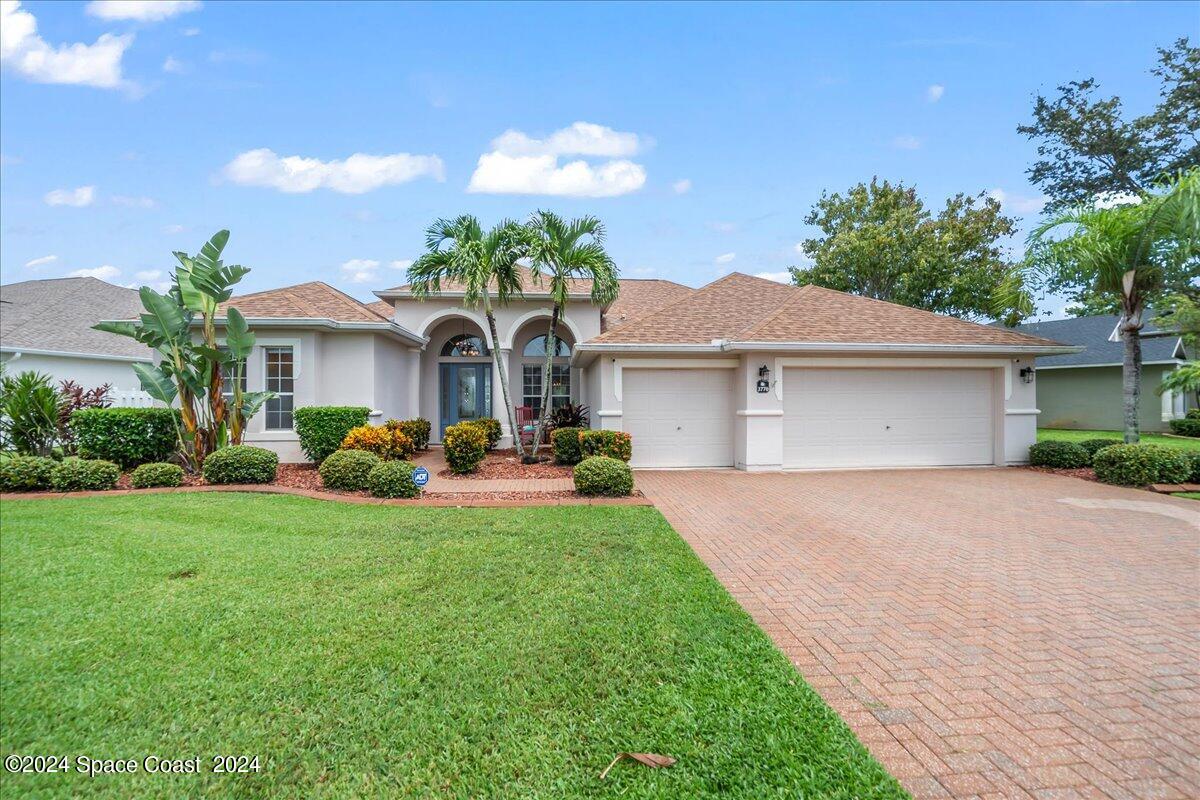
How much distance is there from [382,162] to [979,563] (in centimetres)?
1908

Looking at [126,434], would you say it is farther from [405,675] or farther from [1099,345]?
[1099,345]

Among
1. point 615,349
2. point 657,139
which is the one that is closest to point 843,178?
point 657,139

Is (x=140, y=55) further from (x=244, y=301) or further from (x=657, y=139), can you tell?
(x=657, y=139)

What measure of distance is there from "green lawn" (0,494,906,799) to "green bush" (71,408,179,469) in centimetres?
499

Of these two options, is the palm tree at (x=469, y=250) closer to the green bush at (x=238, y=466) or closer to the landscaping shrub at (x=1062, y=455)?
the green bush at (x=238, y=466)

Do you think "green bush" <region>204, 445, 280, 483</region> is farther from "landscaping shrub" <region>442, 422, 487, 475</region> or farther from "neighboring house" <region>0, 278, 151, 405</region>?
"neighboring house" <region>0, 278, 151, 405</region>

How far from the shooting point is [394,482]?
26.9 feet

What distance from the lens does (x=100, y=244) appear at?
13422mm

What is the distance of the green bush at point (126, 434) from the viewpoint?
→ 9.48 metres

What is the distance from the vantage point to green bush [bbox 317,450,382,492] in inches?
338

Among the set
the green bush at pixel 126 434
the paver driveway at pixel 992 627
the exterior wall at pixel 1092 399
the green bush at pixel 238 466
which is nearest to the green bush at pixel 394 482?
the green bush at pixel 238 466

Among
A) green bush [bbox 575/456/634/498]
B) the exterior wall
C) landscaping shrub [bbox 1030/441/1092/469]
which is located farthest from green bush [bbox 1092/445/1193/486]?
the exterior wall

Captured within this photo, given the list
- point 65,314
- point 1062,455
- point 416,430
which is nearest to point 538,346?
point 416,430

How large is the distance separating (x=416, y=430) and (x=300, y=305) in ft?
13.0
